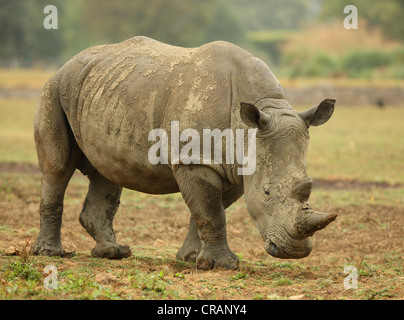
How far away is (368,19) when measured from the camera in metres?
65.1

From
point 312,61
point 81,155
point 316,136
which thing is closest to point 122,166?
point 81,155

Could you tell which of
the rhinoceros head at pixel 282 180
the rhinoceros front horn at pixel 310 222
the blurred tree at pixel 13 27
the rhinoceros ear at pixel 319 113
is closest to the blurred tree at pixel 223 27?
the blurred tree at pixel 13 27

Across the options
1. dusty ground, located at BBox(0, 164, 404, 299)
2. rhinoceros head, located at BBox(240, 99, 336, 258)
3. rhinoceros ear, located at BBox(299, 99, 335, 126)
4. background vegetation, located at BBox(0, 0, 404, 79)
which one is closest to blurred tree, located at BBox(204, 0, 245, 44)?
background vegetation, located at BBox(0, 0, 404, 79)

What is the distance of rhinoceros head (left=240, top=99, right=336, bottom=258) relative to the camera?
5.92 metres

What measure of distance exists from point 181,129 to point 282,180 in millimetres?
1112

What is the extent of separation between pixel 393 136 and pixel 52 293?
1729 centimetres

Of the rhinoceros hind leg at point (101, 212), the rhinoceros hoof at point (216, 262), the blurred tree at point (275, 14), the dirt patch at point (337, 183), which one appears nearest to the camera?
the rhinoceros hoof at point (216, 262)

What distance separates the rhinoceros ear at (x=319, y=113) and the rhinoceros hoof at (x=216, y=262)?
1.50 metres

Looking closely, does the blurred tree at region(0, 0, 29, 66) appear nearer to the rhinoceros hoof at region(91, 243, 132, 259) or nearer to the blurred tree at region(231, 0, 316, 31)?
the rhinoceros hoof at region(91, 243, 132, 259)

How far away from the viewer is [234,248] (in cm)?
873

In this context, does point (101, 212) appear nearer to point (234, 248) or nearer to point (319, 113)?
point (234, 248)

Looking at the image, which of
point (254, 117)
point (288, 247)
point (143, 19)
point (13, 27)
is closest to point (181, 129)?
point (254, 117)

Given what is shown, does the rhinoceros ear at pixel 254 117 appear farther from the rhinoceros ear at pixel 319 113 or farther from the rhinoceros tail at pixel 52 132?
the rhinoceros tail at pixel 52 132

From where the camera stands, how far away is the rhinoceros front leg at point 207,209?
6559 millimetres
